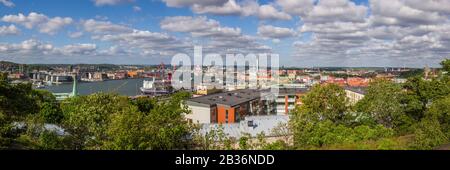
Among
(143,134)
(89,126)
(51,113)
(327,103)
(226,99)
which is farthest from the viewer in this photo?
(226,99)

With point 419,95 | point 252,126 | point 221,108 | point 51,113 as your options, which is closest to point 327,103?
point 252,126

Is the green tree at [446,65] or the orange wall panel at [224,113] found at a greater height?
the green tree at [446,65]

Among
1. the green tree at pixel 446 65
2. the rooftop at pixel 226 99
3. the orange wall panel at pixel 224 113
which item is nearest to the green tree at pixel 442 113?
the green tree at pixel 446 65

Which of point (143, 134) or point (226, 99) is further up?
point (143, 134)

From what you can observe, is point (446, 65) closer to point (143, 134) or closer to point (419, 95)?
point (419, 95)

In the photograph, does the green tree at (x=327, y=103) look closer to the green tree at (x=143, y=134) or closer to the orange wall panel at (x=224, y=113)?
the green tree at (x=143, y=134)

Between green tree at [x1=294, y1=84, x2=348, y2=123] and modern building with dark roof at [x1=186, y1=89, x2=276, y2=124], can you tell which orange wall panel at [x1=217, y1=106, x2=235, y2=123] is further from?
green tree at [x1=294, y1=84, x2=348, y2=123]

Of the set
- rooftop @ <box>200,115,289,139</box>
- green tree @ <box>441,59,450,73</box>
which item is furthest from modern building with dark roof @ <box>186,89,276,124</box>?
green tree @ <box>441,59,450,73</box>

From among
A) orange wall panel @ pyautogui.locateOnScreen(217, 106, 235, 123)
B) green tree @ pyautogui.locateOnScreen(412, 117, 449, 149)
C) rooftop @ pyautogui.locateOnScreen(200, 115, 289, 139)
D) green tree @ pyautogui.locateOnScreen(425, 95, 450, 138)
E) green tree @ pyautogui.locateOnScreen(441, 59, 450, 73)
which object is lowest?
orange wall panel @ pyautogui.locateOnScreen(217, 106, 235, 123)
